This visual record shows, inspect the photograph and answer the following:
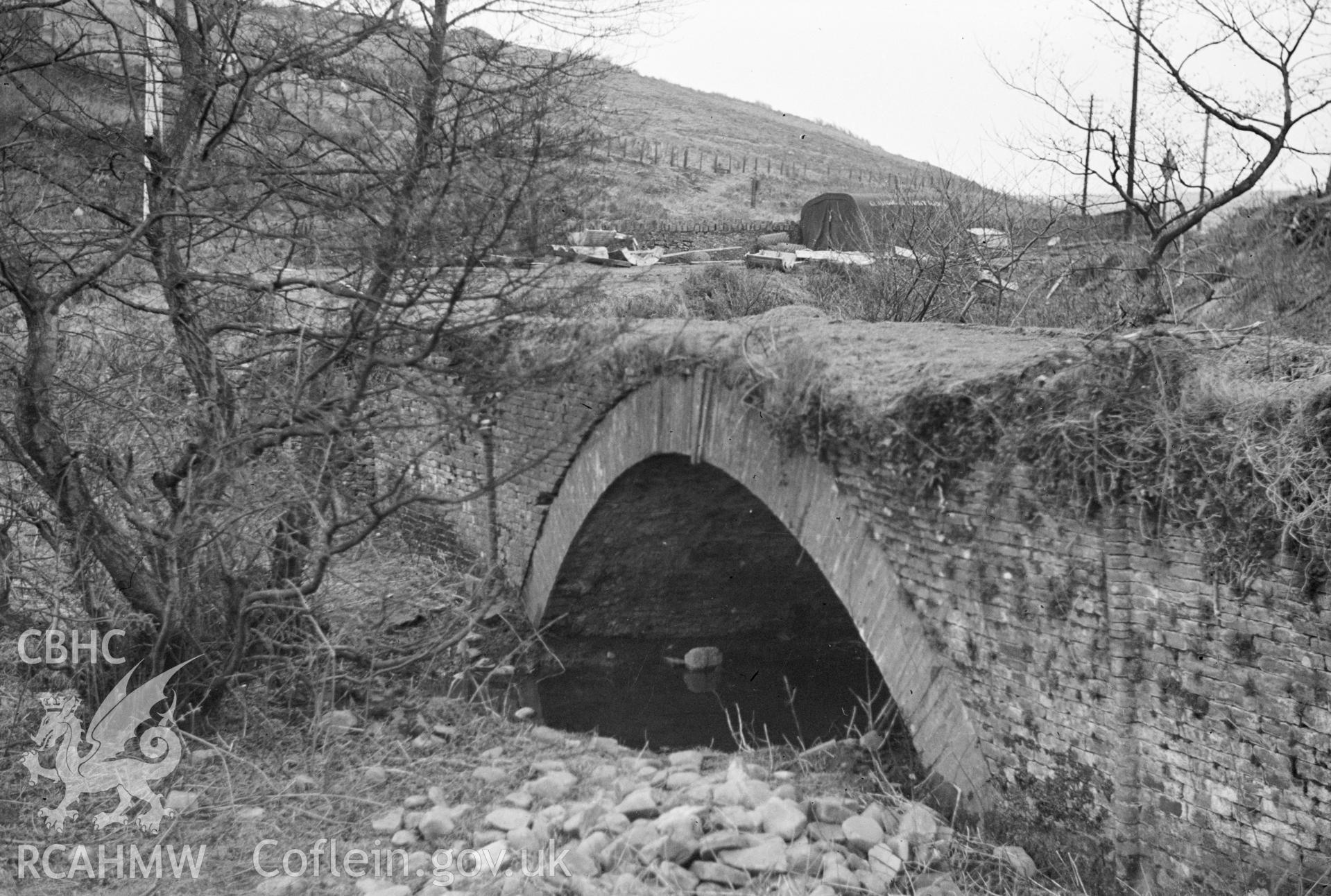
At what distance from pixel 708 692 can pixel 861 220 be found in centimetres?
701

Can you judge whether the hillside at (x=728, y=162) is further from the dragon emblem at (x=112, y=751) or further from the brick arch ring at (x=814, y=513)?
the dragon emblem at (x=112, y=751)

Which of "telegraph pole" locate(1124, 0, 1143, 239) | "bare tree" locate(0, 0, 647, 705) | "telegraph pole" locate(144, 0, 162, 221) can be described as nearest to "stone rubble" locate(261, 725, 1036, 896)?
"bare tree" locate(0, 0, 647, 705)

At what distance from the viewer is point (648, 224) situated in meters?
20.5

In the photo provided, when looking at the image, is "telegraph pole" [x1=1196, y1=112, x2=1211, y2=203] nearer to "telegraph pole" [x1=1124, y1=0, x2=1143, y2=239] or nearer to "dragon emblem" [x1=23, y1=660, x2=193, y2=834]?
"telegraph pole" [x1=1124, y1=0, x2=1143, y2=239]

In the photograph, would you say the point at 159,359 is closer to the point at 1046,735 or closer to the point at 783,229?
the point at 1046,735

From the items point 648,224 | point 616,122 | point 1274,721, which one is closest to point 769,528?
point 616,122

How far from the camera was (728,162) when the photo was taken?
1332 inches

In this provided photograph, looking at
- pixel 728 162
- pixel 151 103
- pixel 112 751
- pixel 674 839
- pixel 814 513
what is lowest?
pixel 112 751

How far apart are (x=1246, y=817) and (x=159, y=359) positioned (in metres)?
6.01

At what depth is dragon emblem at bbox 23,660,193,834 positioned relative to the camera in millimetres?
4684

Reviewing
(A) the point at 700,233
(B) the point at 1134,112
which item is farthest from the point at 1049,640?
(A) the point at 700,233

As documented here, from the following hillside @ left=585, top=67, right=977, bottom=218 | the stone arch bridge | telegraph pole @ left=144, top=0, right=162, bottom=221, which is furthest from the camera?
hillside @ left=585, top=67, right=977, bottom=218

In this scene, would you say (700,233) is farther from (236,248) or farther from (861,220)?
(236,248)

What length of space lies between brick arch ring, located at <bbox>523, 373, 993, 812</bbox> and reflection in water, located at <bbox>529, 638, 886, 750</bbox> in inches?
44.9
